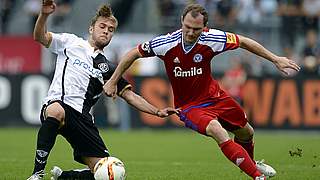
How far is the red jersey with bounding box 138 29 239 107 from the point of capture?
10086mm

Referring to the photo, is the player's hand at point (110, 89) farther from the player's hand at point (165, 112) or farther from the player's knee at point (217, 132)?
the player's knee at point (217, 132)

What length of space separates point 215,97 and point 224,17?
56.0 feet

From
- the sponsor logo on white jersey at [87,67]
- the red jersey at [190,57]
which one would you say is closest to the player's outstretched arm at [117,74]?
the red jersey at [190,57]

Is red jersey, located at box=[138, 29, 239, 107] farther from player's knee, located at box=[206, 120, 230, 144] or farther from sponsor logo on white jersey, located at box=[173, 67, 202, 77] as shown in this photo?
player's knee, located at box=[206, 120, 230, 144]

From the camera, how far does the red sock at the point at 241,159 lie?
9219 mm

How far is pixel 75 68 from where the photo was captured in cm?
1014

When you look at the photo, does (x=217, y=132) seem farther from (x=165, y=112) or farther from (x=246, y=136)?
(x=246, y=136)

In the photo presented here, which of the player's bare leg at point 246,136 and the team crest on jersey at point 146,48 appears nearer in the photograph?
the team crest on jersey at point 146,48

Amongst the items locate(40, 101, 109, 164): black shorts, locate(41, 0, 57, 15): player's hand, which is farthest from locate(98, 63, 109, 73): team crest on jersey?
locate(41, 0, 57, 15): player's hand

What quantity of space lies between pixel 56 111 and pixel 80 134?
50 cm

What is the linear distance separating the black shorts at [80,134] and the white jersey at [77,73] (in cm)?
10

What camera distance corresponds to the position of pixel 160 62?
26.7 metres

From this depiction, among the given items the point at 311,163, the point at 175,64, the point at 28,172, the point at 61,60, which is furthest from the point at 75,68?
the point at 311,163

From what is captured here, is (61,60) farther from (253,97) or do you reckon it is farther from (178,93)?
(253,97)
